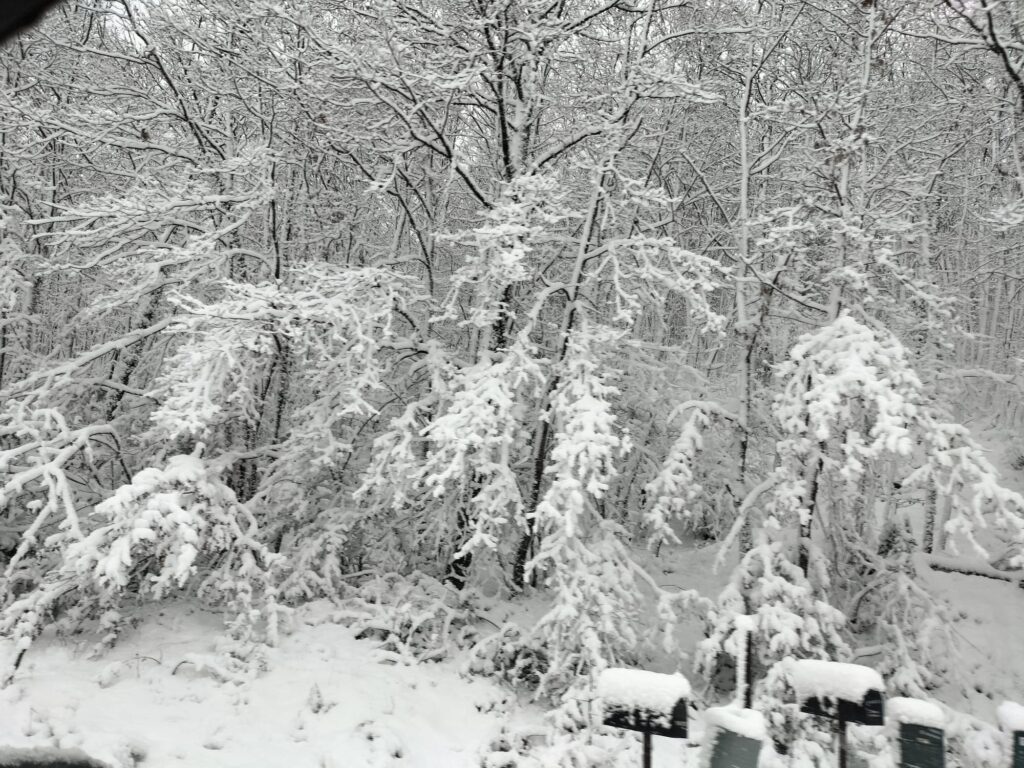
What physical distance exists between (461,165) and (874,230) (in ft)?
15.2

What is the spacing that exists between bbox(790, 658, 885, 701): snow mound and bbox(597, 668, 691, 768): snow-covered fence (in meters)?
0.69

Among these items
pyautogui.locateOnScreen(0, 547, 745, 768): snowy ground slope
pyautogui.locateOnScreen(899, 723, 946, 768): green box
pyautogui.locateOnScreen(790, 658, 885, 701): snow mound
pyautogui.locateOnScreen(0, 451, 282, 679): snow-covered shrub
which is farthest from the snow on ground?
pyautogui.locateOnScreen(899, 723, 946, 768): green box

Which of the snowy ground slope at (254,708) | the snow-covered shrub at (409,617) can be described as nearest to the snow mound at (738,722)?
the snowy ground slope at (254,708)

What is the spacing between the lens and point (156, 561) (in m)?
7.43

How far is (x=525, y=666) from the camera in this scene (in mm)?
7367

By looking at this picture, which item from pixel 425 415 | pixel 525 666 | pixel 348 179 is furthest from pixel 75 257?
pixel 525 666

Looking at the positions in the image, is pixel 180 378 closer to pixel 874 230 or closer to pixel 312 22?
pixel 312 22

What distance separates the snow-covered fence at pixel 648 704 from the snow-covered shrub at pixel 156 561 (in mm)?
5055

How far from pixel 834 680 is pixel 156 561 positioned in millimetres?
7078

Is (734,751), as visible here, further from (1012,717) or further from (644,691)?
(1012,717)

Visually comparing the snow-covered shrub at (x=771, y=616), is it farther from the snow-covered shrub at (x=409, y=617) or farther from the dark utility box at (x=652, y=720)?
the dark utility box at (x=652, y=720)

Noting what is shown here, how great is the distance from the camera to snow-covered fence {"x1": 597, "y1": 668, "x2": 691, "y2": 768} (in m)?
2.39

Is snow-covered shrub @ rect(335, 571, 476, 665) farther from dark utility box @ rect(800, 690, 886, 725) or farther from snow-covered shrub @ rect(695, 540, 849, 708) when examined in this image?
dark utility box @ rect(800, 690, 886, 725)

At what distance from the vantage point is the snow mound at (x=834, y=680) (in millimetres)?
2693
